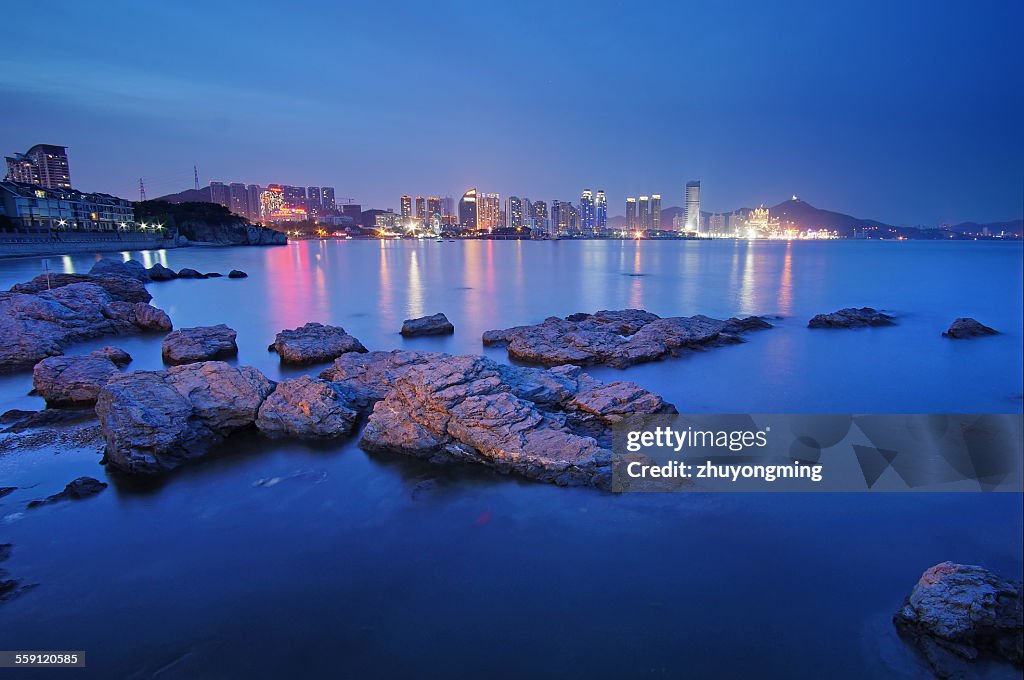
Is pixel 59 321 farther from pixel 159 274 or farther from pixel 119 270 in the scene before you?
pixel 159 274

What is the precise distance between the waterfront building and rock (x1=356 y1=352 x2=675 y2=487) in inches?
2768

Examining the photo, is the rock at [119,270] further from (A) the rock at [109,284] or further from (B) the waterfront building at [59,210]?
(B) the waterfront building at [59,210]

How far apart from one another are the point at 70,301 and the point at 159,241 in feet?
236

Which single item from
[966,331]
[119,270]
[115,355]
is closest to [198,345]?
[115,355]

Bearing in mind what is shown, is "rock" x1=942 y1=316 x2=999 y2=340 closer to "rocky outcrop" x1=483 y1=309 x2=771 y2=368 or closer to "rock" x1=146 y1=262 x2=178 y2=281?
"rocky outcrop" x1=483 y1=309 x2=771 y2=368

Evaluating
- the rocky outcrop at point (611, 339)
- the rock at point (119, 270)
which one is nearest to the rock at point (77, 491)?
the rocky outcrop at point (611, 339)

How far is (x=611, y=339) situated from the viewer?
13750mm

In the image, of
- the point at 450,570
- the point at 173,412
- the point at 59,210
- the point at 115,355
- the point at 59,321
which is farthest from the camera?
the point at 59,210

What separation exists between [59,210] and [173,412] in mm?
86501

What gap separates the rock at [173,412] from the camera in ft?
23.6

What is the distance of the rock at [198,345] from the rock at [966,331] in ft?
70.4

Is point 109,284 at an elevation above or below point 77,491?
above

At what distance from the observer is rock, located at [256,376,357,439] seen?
27.2 ft

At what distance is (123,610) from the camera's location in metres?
4.74
